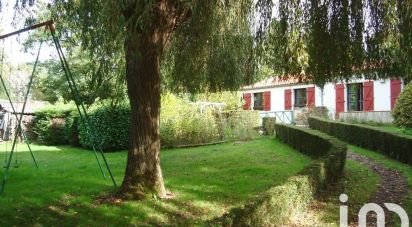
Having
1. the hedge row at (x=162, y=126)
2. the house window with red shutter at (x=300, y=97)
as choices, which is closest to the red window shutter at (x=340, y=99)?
the house window with red shutter at (x=300, y=97)

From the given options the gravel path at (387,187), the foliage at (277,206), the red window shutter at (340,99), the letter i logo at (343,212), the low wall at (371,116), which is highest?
the red window shutter at (340,99)

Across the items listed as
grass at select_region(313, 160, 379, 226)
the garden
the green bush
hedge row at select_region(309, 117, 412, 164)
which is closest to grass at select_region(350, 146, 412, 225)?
the garden

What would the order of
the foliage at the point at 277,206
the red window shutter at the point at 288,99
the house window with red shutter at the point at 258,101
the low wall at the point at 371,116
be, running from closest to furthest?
the foliage at the point at 277,206, the low wall at the point at 371,116, the red window shutter at the point at 288,99, the house window with red shutter at the point at 258,101

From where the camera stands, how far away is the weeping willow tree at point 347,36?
16.8ft

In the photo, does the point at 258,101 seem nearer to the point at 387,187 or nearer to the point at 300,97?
the point at 300,97

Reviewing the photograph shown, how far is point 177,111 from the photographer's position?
53.7ft

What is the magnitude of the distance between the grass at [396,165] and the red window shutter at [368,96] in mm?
10454

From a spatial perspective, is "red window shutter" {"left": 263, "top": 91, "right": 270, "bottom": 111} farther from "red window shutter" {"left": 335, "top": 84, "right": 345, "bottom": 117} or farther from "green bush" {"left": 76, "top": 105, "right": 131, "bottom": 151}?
"green bush" {"left": 76, "top": 105, "right": 131, "bottom": 151}

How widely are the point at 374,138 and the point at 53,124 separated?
13.8 metres

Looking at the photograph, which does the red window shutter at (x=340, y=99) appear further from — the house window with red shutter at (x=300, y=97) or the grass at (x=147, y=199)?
the grass at (x=147, y=199)

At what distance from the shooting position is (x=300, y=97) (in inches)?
1128

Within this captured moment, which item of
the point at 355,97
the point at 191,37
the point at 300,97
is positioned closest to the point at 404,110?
the point at 191,37

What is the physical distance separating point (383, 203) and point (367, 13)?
3.00 m

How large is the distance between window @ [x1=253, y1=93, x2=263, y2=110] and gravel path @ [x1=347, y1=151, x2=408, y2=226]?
20.9 metres
